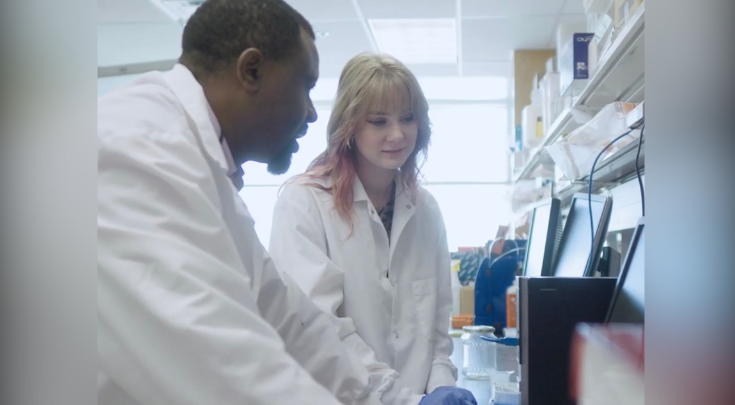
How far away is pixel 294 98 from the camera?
99 cm

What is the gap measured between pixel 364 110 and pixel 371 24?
3598 millimetres

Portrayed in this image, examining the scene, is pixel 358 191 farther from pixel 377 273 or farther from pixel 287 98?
pixel 287 98

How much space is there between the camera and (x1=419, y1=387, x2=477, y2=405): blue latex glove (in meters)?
1.29

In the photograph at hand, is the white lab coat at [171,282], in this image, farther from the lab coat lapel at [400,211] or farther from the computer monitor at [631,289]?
the lab coat lapel at [400,211]

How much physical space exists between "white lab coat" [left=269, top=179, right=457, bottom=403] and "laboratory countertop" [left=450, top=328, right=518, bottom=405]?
71mm

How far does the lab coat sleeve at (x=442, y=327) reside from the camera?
167cm

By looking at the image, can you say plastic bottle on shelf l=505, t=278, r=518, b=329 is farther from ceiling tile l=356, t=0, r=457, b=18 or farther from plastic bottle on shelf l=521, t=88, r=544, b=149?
ceiling tile l=356, t=0, r=457, b=18

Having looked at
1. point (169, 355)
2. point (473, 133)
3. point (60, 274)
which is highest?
point (473, 133)

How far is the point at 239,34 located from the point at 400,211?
0.93 metres

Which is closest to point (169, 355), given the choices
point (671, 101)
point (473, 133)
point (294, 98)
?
point (671, 101)

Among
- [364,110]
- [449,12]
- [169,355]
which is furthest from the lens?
[449,12]

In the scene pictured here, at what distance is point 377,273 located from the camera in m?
1.69

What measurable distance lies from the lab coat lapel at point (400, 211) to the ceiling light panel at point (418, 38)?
3.39m

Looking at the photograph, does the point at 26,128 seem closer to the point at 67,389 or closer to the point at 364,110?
the point at 67,389
